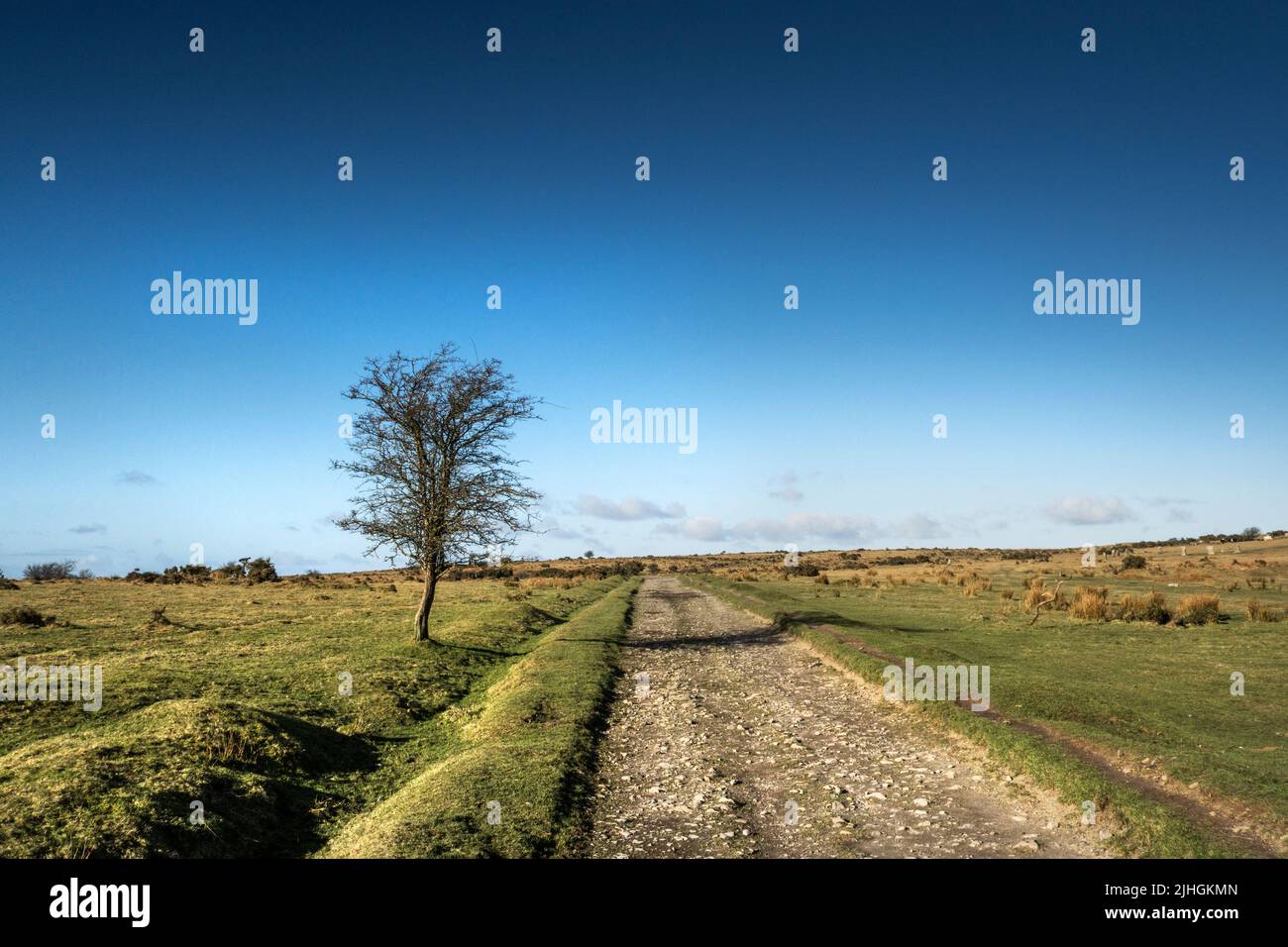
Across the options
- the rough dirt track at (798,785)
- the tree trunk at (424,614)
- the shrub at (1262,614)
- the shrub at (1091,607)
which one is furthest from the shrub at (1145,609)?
the tree trunk at (424,614)

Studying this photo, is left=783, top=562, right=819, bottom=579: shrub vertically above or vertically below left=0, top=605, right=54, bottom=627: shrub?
below

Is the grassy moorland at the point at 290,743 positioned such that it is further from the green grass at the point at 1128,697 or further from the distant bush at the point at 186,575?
the distant bush at the point at 186,575

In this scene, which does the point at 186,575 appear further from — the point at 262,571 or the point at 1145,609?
the point at 1145,609

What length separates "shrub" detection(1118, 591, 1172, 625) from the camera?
30219 mm

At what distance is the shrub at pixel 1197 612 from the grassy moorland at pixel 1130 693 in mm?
79

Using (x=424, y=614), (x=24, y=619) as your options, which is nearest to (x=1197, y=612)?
(x=424, y=614)

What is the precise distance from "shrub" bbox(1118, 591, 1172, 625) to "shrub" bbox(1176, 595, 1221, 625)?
677 mm

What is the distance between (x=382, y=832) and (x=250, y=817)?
2.38 m

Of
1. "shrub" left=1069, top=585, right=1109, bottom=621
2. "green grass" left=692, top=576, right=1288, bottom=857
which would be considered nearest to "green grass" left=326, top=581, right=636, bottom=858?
"green grass" left=692, top=576, right=1288, bottom=857

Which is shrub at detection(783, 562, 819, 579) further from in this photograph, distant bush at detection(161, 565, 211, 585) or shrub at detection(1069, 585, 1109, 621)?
distant bush at detection(161, 565, 211, 585)

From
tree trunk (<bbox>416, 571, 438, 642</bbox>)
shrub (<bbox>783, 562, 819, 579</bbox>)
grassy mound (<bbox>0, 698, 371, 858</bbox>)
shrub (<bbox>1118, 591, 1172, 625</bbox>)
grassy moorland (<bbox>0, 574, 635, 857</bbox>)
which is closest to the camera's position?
grassy mound (<bbox>0, 698, 371, 858</bbox>)

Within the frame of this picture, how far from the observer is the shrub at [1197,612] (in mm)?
28969
